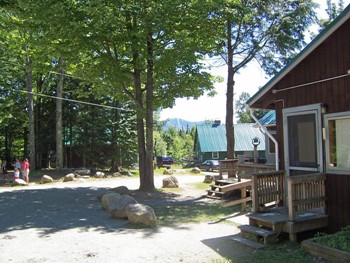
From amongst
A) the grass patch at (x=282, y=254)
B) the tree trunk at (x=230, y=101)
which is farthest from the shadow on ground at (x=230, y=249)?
the tree trunk at (x=230, y=101)

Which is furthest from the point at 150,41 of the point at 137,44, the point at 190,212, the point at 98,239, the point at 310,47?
the point at 98,239

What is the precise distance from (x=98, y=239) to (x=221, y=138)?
43.6 m

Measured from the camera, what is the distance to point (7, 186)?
68.8ft

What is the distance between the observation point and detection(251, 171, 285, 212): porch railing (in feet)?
28.8

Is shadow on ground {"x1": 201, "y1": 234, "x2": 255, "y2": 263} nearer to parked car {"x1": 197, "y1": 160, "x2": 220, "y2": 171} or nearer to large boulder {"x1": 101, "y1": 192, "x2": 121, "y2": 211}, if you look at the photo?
large boulder {"x1": 101, "y1": 192, "x2": 121, "y2": 211}

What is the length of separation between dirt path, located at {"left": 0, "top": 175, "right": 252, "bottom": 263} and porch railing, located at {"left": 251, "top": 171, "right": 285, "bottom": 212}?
42.5 inches

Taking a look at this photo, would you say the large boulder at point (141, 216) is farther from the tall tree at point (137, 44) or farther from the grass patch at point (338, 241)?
the tall tree at point (137, 44)

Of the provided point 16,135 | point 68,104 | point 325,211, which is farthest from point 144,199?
Result: point 16,135

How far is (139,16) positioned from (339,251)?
12.2 m

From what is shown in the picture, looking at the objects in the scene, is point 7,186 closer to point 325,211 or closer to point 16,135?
point 325,211

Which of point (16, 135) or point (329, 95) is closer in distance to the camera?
point (329, 95)

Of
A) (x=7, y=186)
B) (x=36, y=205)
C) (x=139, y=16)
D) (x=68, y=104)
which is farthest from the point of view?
(x=68, y=104)

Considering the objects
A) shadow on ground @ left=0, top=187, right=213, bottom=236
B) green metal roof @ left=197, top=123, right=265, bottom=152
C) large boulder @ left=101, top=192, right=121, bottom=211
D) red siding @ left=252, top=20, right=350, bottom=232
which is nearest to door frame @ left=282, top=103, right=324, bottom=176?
red siding @ left=252, top=20, right=350, bottom=232

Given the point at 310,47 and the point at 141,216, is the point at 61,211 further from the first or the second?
the point at 310,47
